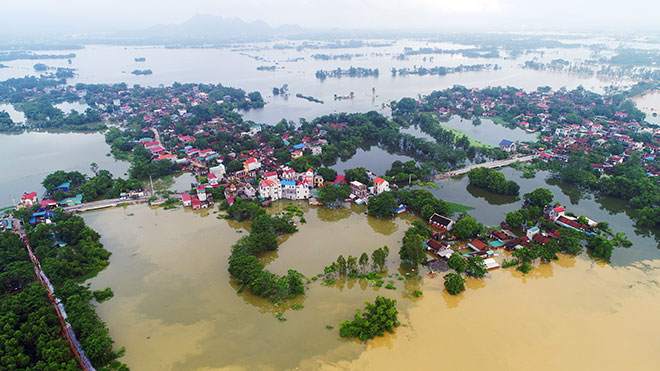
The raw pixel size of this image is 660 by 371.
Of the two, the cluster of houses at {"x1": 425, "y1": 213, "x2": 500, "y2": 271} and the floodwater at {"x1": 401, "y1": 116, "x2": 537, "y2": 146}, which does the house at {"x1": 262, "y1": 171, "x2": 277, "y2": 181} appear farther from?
the floodwater at {"x1": 401, "y1": 116, "x2": 537, "y2": 146}

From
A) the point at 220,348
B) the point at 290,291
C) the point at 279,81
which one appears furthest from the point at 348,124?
the point at 279,81

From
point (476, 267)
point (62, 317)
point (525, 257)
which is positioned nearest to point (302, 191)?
Answer: point (476, 267)

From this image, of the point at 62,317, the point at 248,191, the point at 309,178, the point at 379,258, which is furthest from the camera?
the point at 309,178

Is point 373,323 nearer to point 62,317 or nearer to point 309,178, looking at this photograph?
point 62,317

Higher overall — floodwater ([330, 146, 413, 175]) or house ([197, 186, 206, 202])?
house ([197, 186, 206, 202])

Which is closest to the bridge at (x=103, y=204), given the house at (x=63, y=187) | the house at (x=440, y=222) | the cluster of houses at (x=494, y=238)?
the house at (x=63, y=187)

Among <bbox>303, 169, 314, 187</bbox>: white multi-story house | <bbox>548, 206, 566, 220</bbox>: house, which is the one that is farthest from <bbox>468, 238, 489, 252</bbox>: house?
<bbox>303, 169, 314, 187</bbox>: white multi-story house

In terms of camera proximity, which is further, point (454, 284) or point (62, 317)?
point (454, 284)
